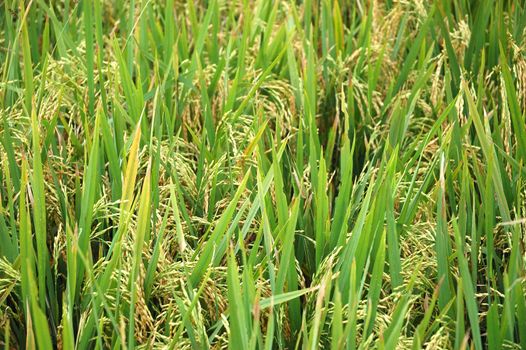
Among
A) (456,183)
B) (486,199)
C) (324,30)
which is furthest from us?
(324,30)

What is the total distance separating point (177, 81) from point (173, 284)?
21.3 inches

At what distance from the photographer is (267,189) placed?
1.37m

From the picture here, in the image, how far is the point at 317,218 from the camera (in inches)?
54.1

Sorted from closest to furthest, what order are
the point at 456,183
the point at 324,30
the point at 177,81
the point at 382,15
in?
the point at 456,183
the point at 177,81
the point at 324,30
the point at 382,15

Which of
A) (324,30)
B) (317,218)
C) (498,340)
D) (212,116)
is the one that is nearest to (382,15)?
(324,30)

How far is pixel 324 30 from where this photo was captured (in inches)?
80.7

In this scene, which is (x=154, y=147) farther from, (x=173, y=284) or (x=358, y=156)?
(x=358, y=156)

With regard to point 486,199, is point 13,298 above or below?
below

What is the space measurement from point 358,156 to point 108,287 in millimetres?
785

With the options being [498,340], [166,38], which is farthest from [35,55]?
[498,340]

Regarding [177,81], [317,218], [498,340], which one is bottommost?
[498,340]

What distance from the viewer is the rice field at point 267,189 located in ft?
4.02

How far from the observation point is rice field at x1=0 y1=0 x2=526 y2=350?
4.02 feet

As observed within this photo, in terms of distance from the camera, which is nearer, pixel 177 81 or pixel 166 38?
pixel 177 81
